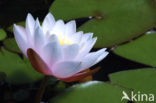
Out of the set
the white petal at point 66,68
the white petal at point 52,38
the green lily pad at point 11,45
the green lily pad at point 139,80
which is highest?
the green lily pad at point 11,45

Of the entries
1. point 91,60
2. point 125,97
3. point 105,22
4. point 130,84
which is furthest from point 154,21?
point 91,60

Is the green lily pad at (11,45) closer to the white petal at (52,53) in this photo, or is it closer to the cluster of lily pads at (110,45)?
the cluster of lily pads at (110,45)

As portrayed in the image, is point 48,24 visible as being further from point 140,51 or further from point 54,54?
point 140,51

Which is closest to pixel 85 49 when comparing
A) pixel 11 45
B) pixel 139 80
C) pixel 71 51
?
pixel 71 51

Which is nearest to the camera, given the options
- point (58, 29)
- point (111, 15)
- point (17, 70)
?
point (58, 29)

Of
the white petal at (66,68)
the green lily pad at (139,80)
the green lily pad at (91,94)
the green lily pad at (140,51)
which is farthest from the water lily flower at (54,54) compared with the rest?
the green lily pad at (140,51)

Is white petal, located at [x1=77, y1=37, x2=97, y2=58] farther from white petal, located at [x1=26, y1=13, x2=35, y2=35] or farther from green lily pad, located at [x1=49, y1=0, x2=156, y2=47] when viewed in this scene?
green lily pad, located at [x1=49, y1=0, x2=156, y2=47]

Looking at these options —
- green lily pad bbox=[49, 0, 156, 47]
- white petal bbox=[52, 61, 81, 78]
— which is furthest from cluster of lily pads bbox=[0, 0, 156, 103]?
white petal bbox=[52, 61, 81, 78]
